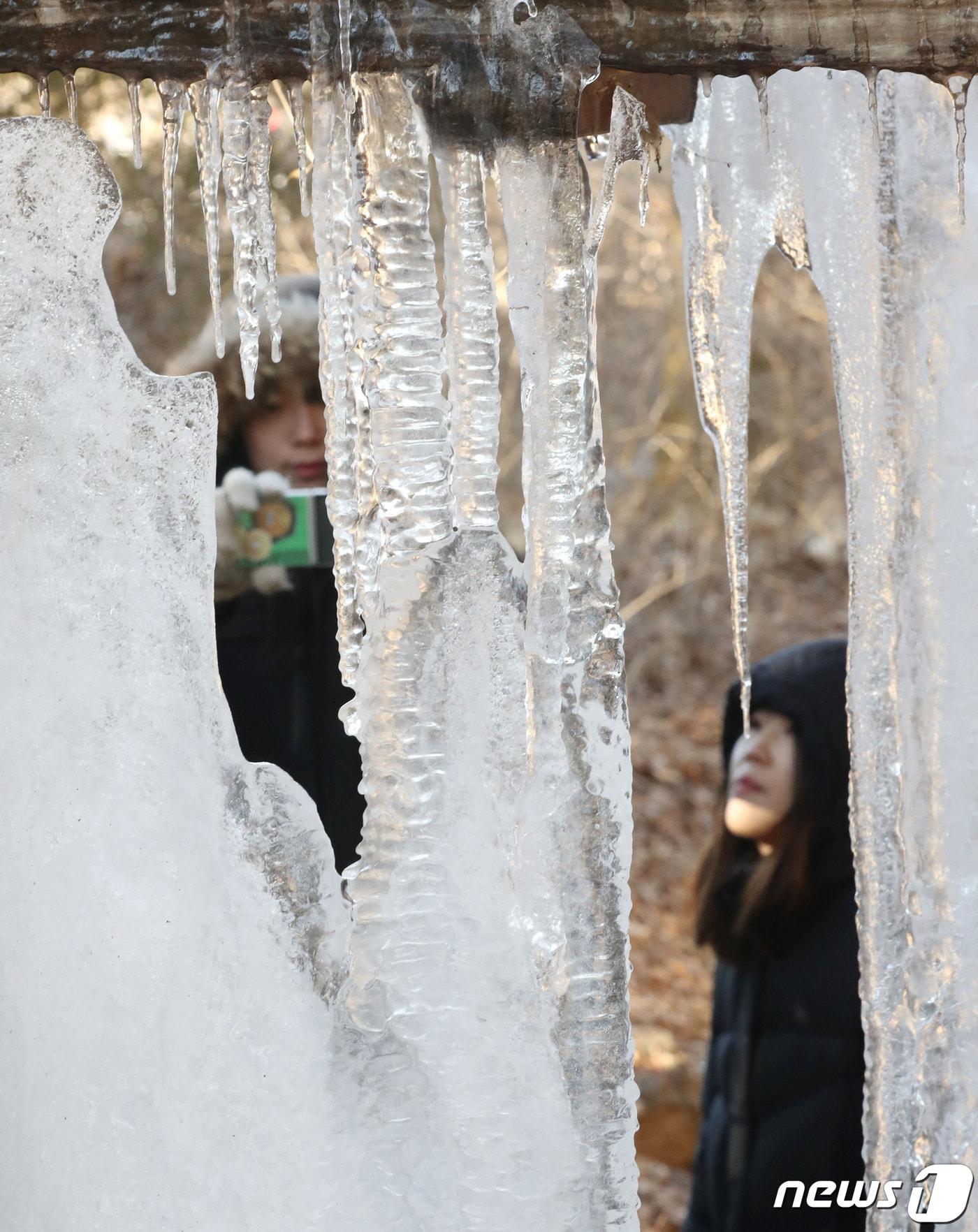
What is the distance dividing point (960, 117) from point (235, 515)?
123 cm

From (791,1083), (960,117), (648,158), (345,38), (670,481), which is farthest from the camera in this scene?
(670,481)

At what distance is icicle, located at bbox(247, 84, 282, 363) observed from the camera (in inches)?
50.9

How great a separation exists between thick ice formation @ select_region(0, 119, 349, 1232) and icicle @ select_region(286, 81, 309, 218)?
0.21 m

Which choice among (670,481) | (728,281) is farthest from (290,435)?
(670,481)

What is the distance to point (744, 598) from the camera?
60.4 inches

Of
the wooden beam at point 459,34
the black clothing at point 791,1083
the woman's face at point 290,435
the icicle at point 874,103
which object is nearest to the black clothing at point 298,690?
the woman's face at point 290,435

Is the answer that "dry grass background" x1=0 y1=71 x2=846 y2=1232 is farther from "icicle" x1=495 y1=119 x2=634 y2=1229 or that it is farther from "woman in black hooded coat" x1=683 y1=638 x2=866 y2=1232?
"icicle" x1=495 y1=119 x2=634 y2=1229

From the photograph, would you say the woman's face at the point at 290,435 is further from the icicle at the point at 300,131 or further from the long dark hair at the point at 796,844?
the long dark hair at the point at 796,844

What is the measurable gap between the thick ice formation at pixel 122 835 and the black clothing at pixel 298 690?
24.5 inches

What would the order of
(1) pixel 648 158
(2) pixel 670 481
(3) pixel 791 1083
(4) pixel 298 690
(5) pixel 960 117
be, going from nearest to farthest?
(5) pixel 960 117 < (1) pixel 648 158 < (4) pixel 298 690 < (3) pixel 791 1083 < (2) pixel 670 481

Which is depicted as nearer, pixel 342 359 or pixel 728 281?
pixel 342 359

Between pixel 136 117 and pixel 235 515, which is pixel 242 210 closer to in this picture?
pixel 136 117

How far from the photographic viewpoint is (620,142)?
4.57ft

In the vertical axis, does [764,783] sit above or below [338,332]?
below
